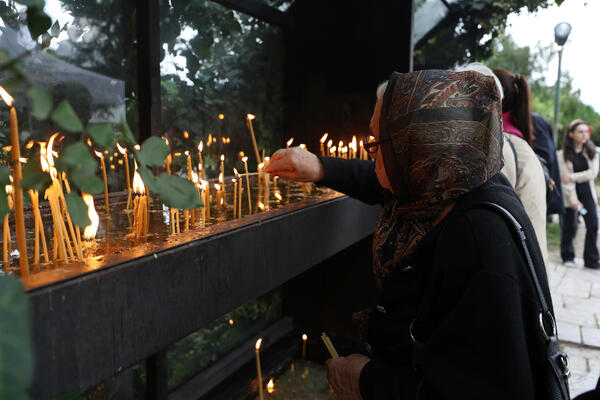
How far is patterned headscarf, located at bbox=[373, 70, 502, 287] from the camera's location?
1.26 metres

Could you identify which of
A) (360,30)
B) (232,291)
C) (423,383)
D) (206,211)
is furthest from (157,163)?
(360,30)

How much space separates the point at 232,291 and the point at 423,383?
1.91 feet

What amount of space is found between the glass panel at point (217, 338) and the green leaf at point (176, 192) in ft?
7.07

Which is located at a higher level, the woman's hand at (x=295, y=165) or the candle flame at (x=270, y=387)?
the woman's hand at (x=295, y=165)

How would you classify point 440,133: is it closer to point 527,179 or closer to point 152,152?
point 152,152

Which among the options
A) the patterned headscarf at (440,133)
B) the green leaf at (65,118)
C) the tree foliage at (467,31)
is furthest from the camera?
the tree foliage at (467,31)

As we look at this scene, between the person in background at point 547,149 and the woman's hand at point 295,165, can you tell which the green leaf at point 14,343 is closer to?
the woman's hand at point 295,165

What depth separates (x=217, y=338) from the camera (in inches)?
124

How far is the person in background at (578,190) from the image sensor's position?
6395 mm

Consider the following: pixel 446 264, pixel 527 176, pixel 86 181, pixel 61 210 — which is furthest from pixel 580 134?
pixel 86 181

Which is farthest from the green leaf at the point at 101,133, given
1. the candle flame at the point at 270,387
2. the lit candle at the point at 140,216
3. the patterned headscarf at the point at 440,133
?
the candle flame at the point at 270,387

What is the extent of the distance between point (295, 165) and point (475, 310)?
1.00 meters

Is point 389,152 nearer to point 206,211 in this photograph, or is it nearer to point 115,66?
point 206,211

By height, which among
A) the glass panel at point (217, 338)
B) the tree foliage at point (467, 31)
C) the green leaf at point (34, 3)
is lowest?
the glass panel at point (217, 338)
